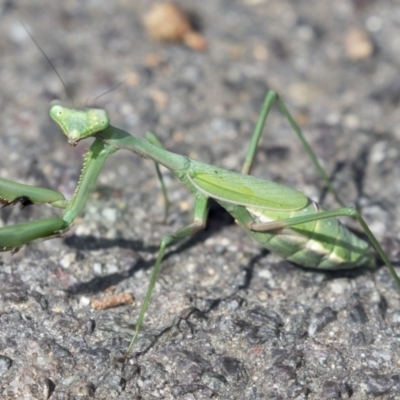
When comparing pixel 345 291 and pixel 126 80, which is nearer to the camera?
pixel 345 291

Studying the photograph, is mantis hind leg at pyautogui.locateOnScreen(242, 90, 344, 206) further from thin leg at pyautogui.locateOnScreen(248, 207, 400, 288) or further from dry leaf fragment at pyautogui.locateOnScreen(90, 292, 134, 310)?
dry leaf fragment at pyautogui.locateOnScreen(90, 292, 134, 310)

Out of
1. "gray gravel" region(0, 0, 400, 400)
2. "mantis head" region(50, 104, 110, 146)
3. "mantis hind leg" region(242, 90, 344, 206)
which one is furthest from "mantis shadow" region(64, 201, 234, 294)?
Result: "mantis head" region(50, 104, 110, 146)

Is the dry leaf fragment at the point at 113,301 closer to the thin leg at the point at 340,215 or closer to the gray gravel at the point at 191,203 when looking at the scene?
the gray gravel at the point at 191,203

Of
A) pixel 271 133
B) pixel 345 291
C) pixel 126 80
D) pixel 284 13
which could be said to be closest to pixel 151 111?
pixel 126 80

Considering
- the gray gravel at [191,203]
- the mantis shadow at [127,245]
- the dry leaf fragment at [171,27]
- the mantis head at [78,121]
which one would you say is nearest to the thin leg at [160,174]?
the gray gravel at [191,203]

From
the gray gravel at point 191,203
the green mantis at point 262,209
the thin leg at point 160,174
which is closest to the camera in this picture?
the gray gravel at point 191,203

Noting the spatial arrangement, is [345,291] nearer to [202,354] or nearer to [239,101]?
[202,354]

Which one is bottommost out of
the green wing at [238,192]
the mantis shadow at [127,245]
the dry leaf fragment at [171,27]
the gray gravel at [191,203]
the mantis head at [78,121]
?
the mantis shadow at [127,245]
